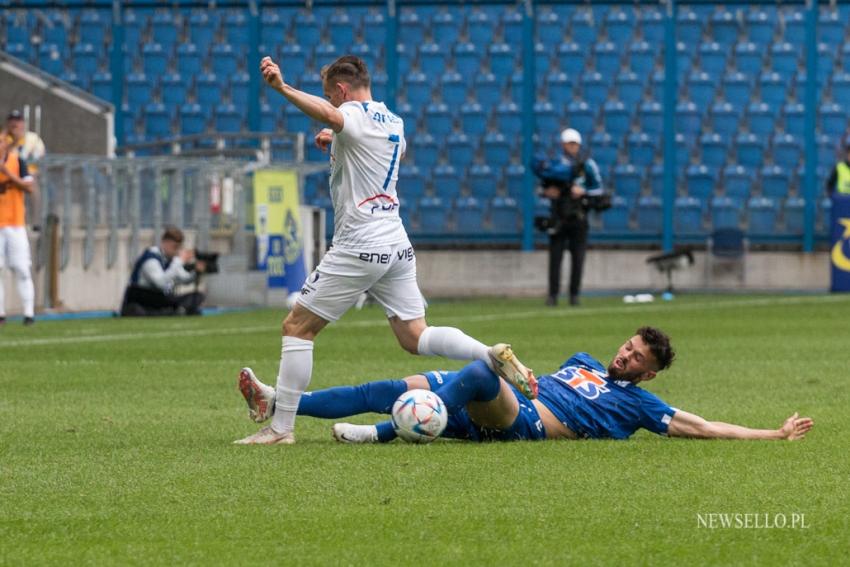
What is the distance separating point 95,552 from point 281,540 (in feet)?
1.92

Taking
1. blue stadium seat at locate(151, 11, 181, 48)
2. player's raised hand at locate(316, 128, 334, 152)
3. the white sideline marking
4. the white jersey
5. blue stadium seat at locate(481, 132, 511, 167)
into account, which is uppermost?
blue stadium seat at locate(151, 11, 181, 48)

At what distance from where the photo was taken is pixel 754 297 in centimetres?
2711

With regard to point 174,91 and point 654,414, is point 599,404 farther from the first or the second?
point 174,91

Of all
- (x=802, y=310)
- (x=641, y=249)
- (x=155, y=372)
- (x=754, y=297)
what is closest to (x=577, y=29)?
(x=641, y=249)

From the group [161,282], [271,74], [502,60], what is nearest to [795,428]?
[271,74]

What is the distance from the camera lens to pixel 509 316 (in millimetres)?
21906

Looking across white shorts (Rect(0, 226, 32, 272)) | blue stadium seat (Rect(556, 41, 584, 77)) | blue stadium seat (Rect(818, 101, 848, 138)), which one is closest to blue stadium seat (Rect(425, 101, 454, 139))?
blue stadium seat (Rect(556, 41, 584, 77))

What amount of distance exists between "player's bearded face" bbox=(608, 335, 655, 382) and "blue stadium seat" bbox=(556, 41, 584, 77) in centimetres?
2218

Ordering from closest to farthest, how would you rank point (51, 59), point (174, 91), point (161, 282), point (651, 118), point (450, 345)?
point (450, 345), point (161, 282), point (651, 118), point (174, 91), point (51, 59)

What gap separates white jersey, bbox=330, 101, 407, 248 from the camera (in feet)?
27.5

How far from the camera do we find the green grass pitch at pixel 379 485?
558 centimetres

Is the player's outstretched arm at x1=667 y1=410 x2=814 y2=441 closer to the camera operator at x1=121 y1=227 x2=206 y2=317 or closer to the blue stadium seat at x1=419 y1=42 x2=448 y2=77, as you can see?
the camera operator at x1=121 y1=227 x2=206 y2=317

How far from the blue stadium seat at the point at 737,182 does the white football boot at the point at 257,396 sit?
22.1m

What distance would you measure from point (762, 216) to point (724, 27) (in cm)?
327
